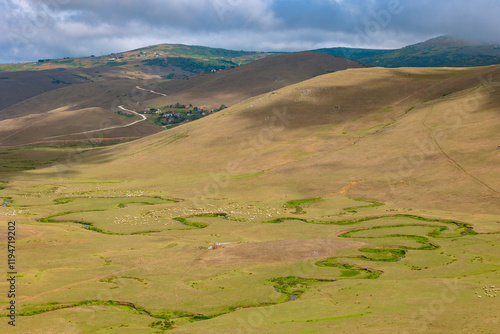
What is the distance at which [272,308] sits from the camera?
164 ft

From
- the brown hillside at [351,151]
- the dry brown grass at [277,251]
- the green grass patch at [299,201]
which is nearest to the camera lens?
the dry brown grass at [277,251]

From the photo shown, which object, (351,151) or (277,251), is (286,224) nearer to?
(277,251)

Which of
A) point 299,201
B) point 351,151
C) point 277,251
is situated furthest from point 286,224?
point 351,151

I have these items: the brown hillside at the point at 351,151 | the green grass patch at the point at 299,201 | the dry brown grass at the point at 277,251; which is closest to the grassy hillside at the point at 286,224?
the dry brown grass at the point at 277,251

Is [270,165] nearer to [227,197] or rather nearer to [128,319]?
[227,197]

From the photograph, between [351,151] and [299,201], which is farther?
[351,151]

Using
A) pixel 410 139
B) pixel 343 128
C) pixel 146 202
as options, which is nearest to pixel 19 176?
pixel 146 202

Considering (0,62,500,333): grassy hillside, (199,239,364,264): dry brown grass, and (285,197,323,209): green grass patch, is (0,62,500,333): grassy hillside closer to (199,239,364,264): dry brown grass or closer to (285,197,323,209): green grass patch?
(199,239,364,264): dry brown grass

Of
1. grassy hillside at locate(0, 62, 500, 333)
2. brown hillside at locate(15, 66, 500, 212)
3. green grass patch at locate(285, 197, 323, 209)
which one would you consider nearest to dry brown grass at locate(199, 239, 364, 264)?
grassy hillside at locate(0, 62, 500, 333)

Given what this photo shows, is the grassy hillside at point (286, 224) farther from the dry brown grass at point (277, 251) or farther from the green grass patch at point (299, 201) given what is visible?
the green grass patch at point (299, 201)

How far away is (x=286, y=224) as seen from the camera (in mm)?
91562

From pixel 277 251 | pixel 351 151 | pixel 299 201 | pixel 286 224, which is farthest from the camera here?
pixel 351 151

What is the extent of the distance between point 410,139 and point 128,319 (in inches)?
4178

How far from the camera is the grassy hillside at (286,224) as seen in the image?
48375mm
